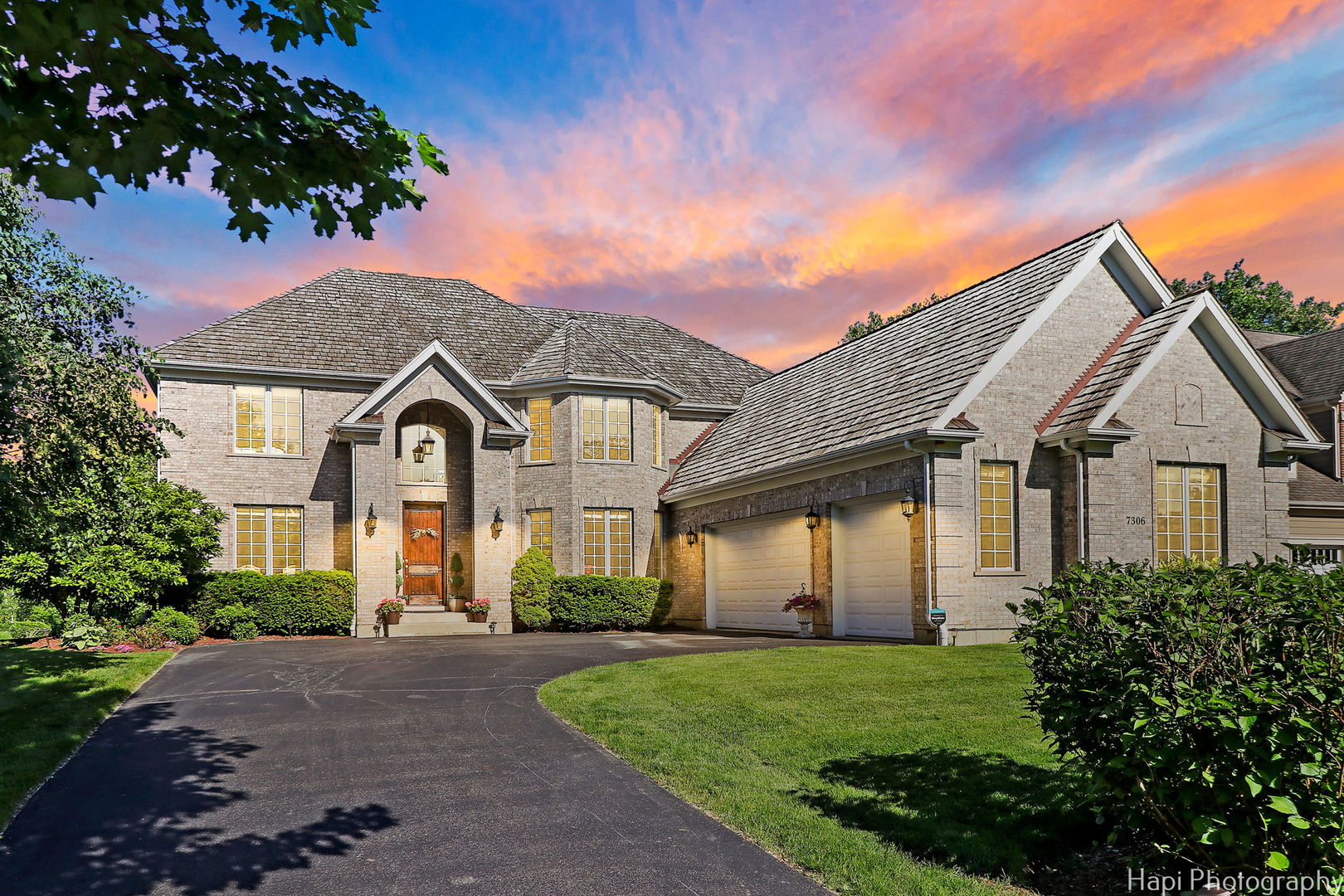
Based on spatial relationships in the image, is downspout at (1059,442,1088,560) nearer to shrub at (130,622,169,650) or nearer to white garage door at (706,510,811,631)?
white garage door at (706,510,811,631)

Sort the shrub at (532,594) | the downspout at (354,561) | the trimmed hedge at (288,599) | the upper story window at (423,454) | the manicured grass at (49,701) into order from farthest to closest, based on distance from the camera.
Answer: the upper story window at (423,454)
the shrub at (532,594)
the downspout at (354,561)
the trimmed hedge at (288,599)
the manicured grass at (49,701)

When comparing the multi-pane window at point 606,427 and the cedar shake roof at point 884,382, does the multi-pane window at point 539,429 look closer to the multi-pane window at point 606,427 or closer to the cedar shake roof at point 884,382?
the multi-pane window at point 606,427

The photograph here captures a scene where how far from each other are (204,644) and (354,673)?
6941 millimetres

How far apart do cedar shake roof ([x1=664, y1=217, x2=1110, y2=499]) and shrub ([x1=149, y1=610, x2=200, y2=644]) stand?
11.6 metres

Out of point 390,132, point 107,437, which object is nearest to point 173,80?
point 390,132

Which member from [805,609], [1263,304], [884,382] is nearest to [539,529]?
[805,609]

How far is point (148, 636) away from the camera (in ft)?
57.2

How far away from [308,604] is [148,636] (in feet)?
12.0

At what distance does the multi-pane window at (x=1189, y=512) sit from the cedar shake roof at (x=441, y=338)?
41.5ft

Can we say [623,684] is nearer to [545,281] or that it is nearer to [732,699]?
[732,699]

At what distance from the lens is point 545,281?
1192 inches

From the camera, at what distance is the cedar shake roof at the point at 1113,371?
16.4 meters

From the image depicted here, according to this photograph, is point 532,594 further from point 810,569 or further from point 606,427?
point 810,569

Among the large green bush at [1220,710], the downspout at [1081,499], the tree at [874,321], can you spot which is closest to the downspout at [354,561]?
the downspout at [1081,499]
